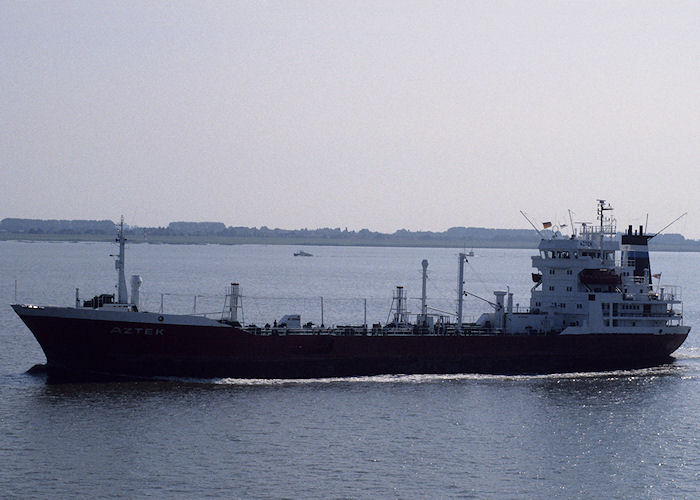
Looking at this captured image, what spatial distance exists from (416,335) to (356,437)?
586 inches

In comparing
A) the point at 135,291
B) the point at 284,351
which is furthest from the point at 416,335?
the point at 135,291

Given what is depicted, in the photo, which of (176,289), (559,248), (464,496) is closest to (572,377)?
(559,248)

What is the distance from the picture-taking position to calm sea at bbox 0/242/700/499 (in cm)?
3186

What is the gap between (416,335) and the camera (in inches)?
2042

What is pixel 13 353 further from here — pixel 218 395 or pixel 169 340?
pixel 218 395

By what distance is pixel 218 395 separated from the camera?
145 feet

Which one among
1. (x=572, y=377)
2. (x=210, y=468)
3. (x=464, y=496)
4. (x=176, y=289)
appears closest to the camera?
(x=464, y=496)

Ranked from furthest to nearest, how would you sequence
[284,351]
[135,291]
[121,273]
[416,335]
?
[416,335]
[284,351]
[135,291]
[121,273]

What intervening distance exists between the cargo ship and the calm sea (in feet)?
3.74

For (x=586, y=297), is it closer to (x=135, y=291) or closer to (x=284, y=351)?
(x=284, y=351)

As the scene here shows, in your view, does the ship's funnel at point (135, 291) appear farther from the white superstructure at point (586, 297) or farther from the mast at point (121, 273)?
the white superstructure at point (586, 297)

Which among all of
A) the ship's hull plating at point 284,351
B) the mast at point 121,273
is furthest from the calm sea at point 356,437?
the mast at point 121,273

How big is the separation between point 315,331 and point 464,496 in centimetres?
2086

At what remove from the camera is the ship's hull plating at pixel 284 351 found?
4631 cm
